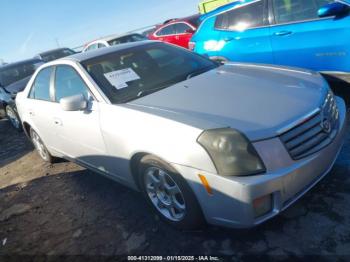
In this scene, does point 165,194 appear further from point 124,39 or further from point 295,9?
point 124,39

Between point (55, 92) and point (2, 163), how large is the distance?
2859mm

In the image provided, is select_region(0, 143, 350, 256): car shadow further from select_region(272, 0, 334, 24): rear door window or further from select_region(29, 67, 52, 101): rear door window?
select_region(272, 0, 334, 24): rear door window

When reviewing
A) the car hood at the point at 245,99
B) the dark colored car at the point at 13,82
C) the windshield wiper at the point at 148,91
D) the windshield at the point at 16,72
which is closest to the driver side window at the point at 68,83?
the windshield wiper at the point at 148,91

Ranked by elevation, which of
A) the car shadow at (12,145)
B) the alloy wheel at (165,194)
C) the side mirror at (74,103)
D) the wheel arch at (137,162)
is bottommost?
the car shadow at (12,145)

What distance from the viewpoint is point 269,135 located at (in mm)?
2359

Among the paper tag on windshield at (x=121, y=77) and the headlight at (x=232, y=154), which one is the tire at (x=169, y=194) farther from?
the paper tag on windshield at (x=121, y=77)

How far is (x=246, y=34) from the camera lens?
5.25 meters

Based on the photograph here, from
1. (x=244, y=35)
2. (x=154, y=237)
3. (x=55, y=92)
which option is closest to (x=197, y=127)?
(x=154, y=237)

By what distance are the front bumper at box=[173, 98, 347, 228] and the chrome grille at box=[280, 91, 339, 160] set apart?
0.16 ft

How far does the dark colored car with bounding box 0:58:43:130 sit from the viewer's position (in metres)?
8.12

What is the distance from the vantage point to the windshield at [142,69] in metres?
3.37

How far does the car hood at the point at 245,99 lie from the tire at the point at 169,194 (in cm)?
41

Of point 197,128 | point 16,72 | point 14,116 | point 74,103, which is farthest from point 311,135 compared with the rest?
point 16,72

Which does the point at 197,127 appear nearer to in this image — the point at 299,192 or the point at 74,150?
the point at 299,192
